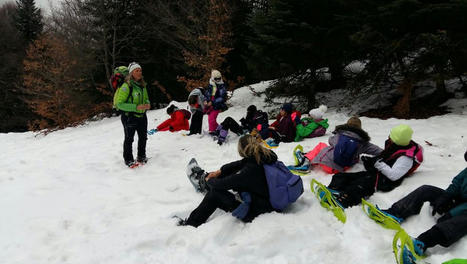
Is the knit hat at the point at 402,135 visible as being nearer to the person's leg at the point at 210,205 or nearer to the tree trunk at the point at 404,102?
the person's leg at the point at 210,205

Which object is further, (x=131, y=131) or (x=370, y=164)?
(x=131, y=131)

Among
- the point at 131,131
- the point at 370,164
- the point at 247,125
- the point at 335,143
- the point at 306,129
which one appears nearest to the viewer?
the point at 370,164

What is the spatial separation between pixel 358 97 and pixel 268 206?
7.48 m

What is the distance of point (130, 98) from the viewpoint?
6.15m

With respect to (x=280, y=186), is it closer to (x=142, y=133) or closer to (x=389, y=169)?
(x=389, y=169)

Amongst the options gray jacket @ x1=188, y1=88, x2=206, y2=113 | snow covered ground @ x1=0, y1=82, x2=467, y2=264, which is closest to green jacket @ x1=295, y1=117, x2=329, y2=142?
snow covered ground @ x1=0, y1=82, x2=467, y2=264

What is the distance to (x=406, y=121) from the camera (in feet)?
25.9

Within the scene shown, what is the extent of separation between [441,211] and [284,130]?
454 cm

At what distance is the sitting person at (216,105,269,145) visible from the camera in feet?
26.3

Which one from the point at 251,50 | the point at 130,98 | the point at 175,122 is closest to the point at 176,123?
the point at 175,122

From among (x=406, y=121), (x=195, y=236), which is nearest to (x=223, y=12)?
(x=406, y=121)

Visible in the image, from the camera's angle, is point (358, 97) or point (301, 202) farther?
point (358, 97)

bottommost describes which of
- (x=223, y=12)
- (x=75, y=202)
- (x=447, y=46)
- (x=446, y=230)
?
(x=75, y=202)

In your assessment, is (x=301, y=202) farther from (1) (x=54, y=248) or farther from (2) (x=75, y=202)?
(2) (x=75, y=202)
